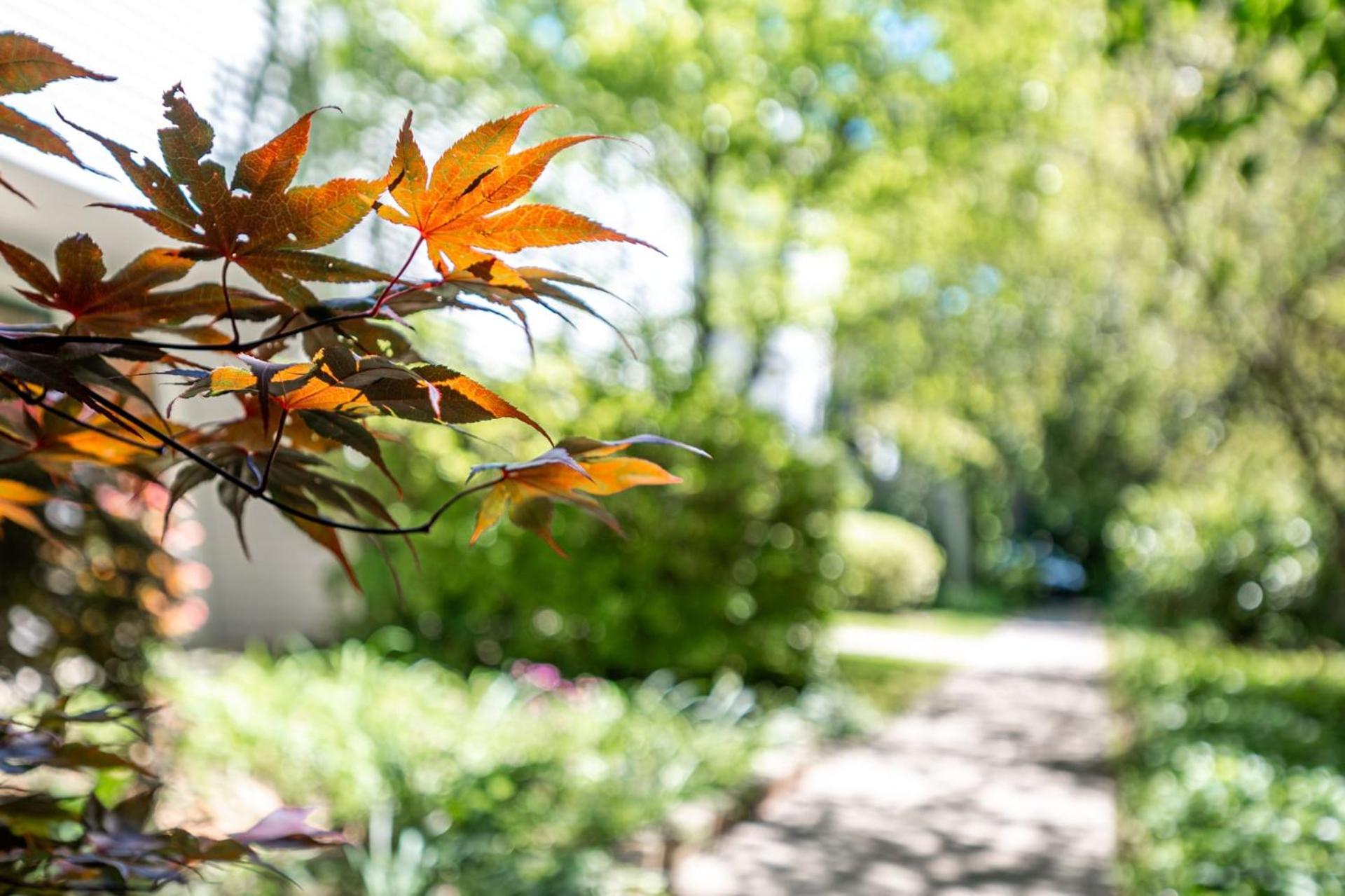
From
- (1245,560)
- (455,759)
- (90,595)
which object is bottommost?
(455,759)

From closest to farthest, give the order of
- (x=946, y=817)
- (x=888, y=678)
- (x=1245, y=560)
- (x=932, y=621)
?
(x=946, y=817) → (x=888, y=678) → (x=1245, y=560) → (x=932, y=621)

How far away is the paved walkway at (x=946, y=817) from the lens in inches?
202

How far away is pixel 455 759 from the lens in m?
4.65

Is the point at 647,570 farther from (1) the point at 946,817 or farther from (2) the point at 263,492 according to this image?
(2) the point at 263,492

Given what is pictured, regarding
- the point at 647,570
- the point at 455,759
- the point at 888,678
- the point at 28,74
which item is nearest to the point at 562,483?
the point at 28,74

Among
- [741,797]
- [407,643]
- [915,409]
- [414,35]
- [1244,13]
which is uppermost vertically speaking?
[414,35]

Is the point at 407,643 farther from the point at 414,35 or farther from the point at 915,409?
the point at 915,409

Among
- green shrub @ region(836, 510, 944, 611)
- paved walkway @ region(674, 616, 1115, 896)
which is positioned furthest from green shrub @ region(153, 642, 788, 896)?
green shrub @ region(836, 510, 944, 611)

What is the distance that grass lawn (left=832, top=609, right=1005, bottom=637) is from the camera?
18109 mm

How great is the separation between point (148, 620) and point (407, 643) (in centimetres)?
383

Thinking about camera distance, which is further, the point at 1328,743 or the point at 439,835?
the point at 1328,743

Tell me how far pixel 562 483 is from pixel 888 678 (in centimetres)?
1101

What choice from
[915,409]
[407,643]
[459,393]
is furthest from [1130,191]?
[459,393]

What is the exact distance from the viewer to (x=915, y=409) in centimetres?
1669
